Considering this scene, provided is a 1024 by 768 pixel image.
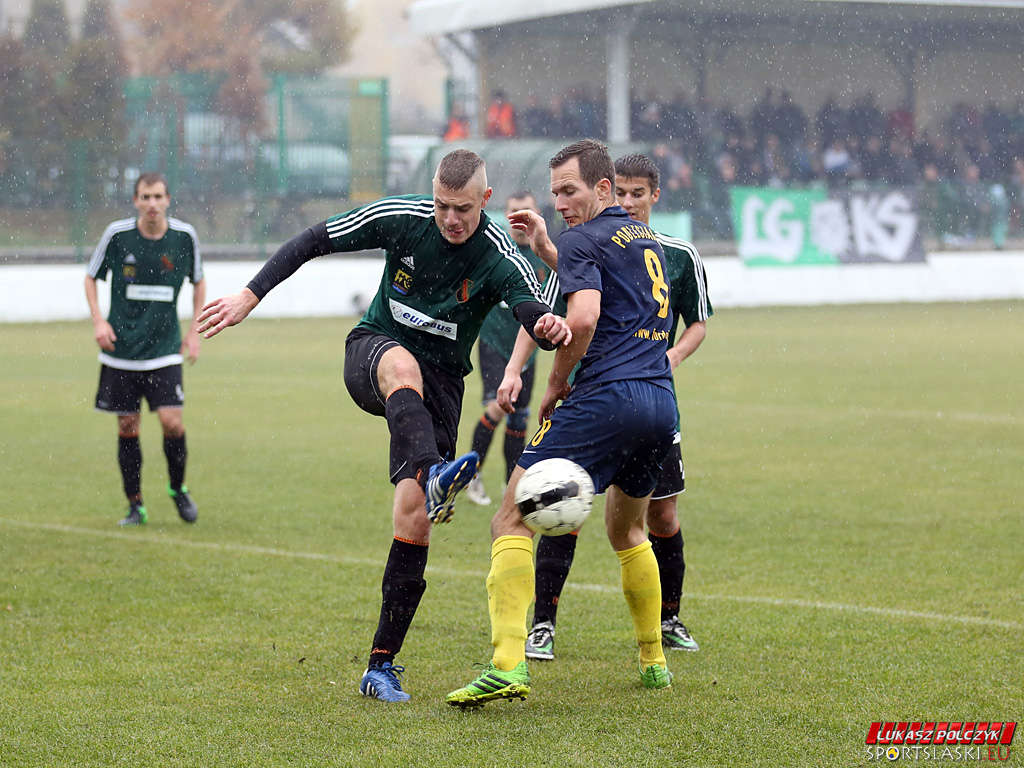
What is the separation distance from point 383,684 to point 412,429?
892 mm

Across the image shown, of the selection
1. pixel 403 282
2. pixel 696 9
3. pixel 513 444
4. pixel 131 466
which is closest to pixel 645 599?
pixel 403 282

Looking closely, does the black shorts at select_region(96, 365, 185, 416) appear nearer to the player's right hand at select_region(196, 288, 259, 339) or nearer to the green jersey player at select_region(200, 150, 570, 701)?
the green jersey player at select_region(200, 150, 570, 701)

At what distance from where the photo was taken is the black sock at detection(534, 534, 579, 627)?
17.0ft

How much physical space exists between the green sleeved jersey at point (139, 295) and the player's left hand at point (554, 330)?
4337mm

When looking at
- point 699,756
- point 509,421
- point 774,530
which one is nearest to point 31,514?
point 509,421

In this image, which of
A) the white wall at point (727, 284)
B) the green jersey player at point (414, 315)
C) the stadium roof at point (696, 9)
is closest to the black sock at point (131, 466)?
the green jersey player at point (414, 315)

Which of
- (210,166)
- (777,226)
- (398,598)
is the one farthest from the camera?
(777,226)

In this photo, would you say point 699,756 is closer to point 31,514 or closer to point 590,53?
point 31,514

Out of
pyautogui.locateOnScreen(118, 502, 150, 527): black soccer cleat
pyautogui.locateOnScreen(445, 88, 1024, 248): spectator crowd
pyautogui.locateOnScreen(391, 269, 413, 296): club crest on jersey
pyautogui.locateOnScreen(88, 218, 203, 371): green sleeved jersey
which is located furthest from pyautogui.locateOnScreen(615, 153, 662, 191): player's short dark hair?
pyautogui.locateOnScreen(445, 88, 1024, 248): spectator crowd

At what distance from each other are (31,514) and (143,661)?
3.62 m

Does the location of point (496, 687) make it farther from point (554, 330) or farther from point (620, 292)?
point (620, 292)

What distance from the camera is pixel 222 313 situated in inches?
173

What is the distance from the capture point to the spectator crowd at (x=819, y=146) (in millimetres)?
27688

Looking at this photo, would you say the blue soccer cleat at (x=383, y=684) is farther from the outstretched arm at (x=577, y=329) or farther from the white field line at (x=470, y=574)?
the white field line at (x=470, y=574)
